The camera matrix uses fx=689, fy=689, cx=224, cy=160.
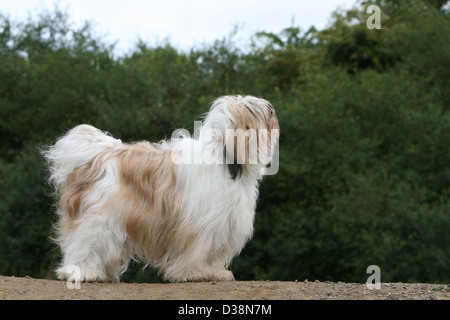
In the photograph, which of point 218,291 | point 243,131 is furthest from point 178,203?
point 218,291

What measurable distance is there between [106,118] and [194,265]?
14836 mm

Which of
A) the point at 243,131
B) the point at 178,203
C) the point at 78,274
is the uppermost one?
the point at 243,131

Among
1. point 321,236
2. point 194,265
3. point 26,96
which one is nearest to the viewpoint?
point 194,265

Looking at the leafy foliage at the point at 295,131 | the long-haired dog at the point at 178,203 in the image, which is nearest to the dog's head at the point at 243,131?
the long-haired dog at the point at 178,203

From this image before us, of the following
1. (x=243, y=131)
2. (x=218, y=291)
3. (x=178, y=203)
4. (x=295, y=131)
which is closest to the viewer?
(x=218, y=291)

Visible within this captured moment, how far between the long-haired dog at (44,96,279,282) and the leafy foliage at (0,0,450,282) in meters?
11.9

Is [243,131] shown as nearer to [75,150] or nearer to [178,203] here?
[178,203]

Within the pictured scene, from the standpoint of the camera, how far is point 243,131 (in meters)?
7.55

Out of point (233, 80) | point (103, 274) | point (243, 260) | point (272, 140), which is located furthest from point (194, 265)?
point (233, 80)

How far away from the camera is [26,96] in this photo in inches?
968

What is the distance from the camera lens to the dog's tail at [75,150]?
8.16 meters

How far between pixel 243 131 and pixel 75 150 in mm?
2103

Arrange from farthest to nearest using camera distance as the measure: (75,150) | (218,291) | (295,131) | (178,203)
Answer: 1. (295,131)
2. (75,150)
3. (178,203)
4. (218,291)

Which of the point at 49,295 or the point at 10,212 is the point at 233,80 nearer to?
the point at 10,212
